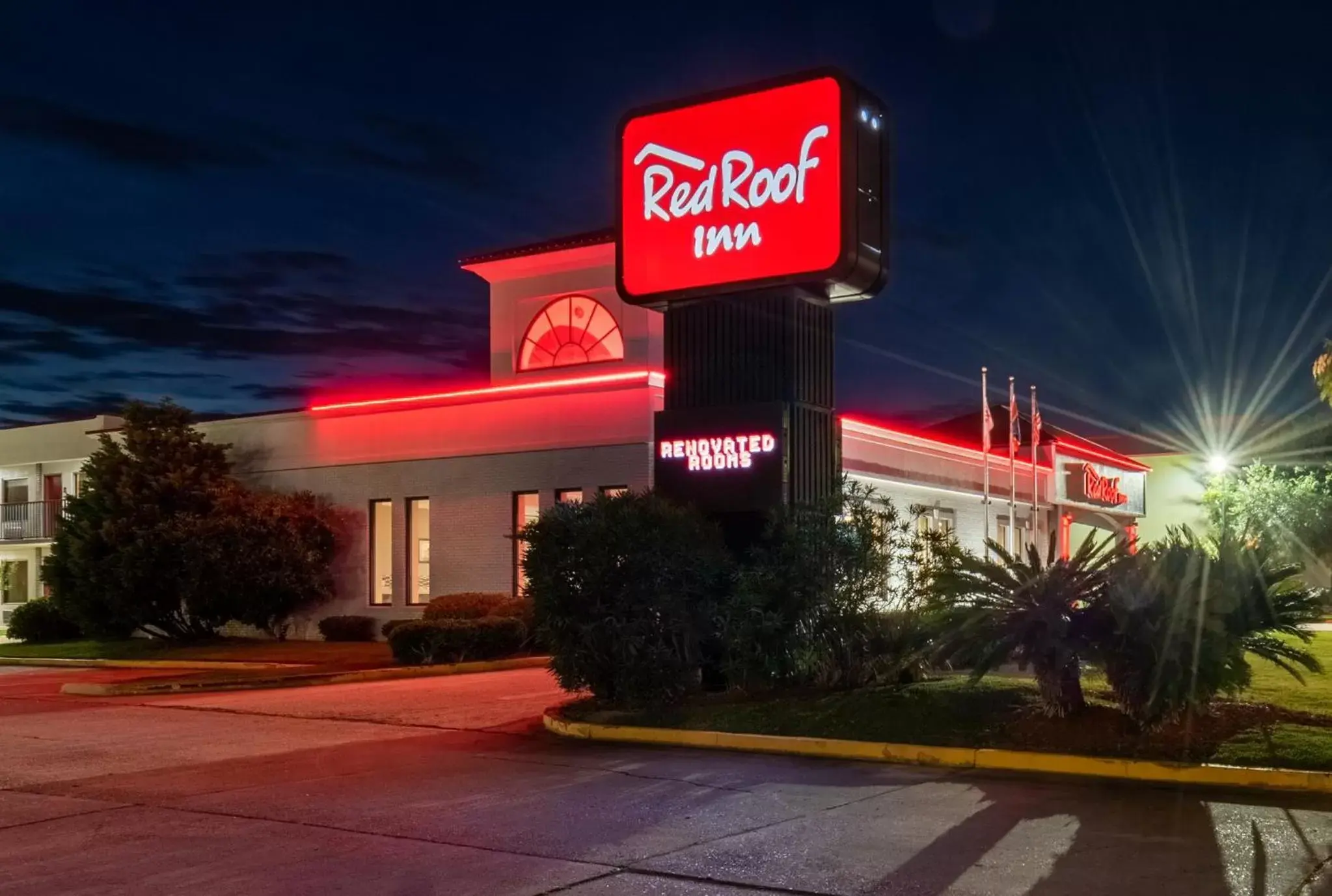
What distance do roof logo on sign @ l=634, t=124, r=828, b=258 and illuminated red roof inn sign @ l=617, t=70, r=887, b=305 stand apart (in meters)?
0.01

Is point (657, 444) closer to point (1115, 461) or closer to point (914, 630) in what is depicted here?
point (914, 630)

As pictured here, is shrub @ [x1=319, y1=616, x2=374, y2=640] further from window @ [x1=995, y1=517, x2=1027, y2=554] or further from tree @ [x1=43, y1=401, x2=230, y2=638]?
window @ [x1=995, y1=517, x2=1027, y2=554]

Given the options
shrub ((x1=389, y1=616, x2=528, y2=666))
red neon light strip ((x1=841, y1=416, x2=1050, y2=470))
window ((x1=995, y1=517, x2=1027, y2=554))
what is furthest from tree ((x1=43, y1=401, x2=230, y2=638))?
window ((x1=995, y1=517, x2=1027, y2=554))

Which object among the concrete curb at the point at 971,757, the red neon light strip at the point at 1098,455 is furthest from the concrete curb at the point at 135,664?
the red neon light strip at the point at 1098,455

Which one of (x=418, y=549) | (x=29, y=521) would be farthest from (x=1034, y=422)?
(x=29, y=521)

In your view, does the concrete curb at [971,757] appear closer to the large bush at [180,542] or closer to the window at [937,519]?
the large bush at [180,542]

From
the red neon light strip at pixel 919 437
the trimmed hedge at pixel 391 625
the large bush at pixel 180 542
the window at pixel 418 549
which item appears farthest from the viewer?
the red neon light strip at pixel 919 437

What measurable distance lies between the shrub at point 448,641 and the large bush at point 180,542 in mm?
6622

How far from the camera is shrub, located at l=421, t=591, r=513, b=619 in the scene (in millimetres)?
25578

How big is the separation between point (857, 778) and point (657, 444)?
651 cm

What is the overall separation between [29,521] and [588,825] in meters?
37.4

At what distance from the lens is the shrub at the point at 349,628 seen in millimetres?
29328

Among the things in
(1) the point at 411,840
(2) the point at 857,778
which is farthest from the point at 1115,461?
(1) the point at 411,840

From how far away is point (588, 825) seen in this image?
30.6 ft
